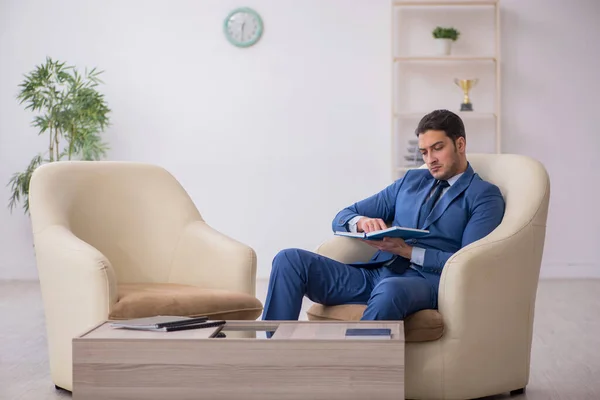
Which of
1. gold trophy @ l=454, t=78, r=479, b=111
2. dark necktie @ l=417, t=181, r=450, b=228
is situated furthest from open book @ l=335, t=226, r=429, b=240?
gold trophy @ l=454, t=78, r=479, b=111

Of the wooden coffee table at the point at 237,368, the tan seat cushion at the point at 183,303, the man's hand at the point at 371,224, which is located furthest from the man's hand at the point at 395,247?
the wooden coffee table at the point at 237,368

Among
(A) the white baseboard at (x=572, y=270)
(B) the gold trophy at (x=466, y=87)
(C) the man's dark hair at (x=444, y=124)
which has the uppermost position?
(B) the gold trophy at (x=466, y=87)

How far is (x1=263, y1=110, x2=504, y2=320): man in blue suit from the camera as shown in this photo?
9.67ft

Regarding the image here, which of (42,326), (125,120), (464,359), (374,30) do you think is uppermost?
(374,30)

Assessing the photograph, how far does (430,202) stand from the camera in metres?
3.20

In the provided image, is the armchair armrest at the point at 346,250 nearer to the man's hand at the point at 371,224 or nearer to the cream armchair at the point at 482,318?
the man's hand at the point at 371,224

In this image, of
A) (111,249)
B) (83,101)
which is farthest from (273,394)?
(83,101)

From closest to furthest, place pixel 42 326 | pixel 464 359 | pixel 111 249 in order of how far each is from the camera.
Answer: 1. pixel 464 359
2. pixel 111 249
3. pixel 42 326

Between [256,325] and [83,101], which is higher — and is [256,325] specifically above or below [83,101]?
below

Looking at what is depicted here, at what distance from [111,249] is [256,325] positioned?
1.24 metres

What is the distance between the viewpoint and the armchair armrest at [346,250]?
3305 millimetres

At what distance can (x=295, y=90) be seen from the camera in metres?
6.67

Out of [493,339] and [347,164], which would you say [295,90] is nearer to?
[347,164]

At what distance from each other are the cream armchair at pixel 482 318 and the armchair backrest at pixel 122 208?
2.99 ft
